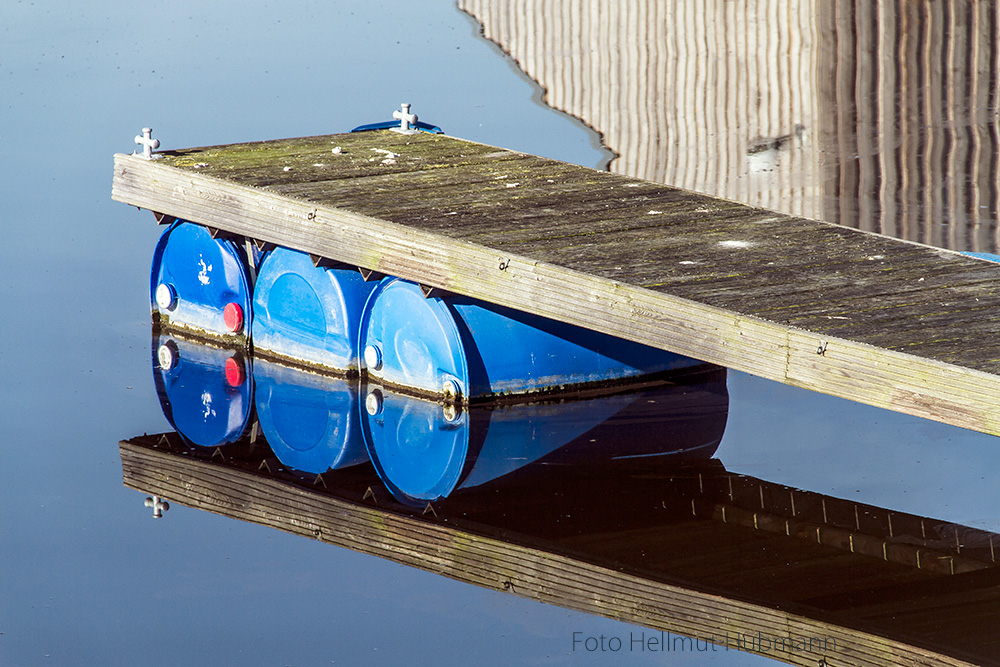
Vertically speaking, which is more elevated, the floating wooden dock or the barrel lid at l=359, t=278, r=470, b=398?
the floating wooden dock

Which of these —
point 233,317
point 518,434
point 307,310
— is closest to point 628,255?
point 518,434

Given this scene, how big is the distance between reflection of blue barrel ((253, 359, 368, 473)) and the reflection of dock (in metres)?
0.16

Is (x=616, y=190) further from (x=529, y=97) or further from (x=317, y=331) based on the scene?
(x=529, y=97)

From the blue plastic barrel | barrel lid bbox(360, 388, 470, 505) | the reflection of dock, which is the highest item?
the blue plastic barrel

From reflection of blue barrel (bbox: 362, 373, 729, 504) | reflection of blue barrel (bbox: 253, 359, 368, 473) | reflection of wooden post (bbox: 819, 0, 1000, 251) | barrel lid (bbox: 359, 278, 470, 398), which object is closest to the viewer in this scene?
reflection of blue barrel (bbox: 362, 373, 729, 504)

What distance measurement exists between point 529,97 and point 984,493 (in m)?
9.85

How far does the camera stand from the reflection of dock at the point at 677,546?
7.12m

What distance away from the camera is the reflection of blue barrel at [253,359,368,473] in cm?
924

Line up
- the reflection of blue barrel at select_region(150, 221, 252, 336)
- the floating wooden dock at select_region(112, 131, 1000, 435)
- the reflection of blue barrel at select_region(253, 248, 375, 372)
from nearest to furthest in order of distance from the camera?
the floating wooden dock at select_region(112, 131, 1000, 435)
the reflection of blue barrel at select_region(253, 248, 375, 372)
the reflection of blue barrel at select_region(150, 221, 252, 336)

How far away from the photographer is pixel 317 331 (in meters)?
10.3

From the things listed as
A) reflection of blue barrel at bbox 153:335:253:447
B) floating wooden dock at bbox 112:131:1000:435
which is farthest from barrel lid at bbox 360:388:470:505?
floating wooden dock at bbox 112:131:1000:435

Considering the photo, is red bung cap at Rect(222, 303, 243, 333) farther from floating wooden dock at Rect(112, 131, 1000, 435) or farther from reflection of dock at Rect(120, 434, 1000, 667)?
reflection of dock at Rect(120, 434, 1000, 667)

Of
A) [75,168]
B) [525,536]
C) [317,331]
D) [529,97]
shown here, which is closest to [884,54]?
[529,97]

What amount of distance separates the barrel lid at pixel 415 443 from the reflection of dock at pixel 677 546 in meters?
0.15
